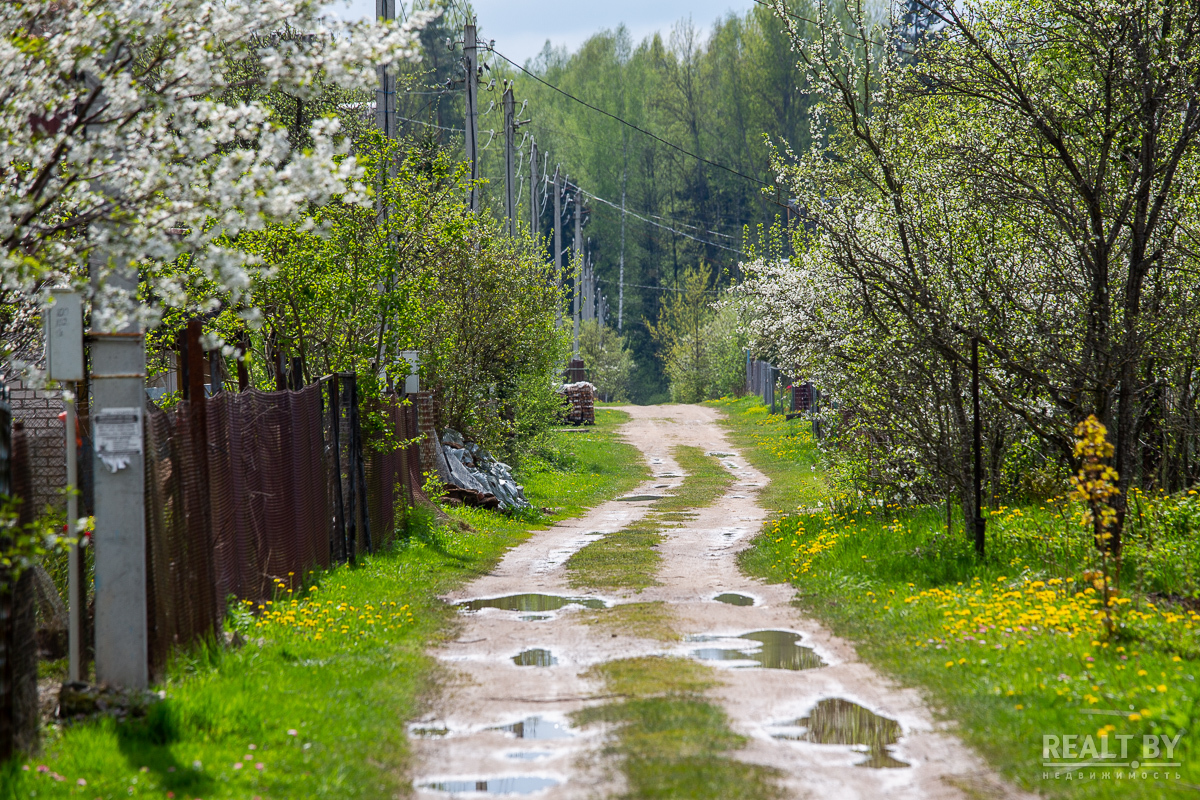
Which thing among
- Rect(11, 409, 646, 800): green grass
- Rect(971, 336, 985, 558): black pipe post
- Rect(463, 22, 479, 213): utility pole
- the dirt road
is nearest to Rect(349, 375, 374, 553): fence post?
Rect(11, 409, 646, 800): green grass

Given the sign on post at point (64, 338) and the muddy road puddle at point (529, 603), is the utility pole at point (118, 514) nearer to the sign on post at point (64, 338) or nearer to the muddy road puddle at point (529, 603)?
the sign on post at point (64, 338)

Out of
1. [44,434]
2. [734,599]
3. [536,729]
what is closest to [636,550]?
[734,599]

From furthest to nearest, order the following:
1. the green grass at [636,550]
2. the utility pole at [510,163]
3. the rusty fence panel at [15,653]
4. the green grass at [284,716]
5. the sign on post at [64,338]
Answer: the utility pole at [510,163], the green grass at [636,550], the sign on post at [64,338], the rusty fence panel at [15,653], the green grass at [284,716]

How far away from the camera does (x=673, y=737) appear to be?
554 cm

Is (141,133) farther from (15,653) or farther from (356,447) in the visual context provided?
(356,447)

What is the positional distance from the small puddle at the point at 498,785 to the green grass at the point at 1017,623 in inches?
83.9

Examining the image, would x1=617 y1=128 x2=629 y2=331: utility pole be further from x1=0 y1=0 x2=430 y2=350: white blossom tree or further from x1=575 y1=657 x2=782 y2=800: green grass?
x1=0 y1=0 x2=430 y2=350: white blossom tree


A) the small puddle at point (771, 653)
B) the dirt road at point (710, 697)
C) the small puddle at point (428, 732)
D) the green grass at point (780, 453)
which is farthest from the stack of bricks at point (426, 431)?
the small puddle at point (428, 732)

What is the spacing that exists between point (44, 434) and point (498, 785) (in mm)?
7972

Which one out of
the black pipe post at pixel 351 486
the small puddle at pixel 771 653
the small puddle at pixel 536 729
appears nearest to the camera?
the small puddle at pixel 536 729

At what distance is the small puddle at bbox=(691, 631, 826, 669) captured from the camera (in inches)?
290

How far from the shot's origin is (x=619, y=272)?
76062 millimetres

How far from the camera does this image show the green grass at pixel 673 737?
4828 mm

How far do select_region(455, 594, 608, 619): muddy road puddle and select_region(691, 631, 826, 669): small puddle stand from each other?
1.87 m
